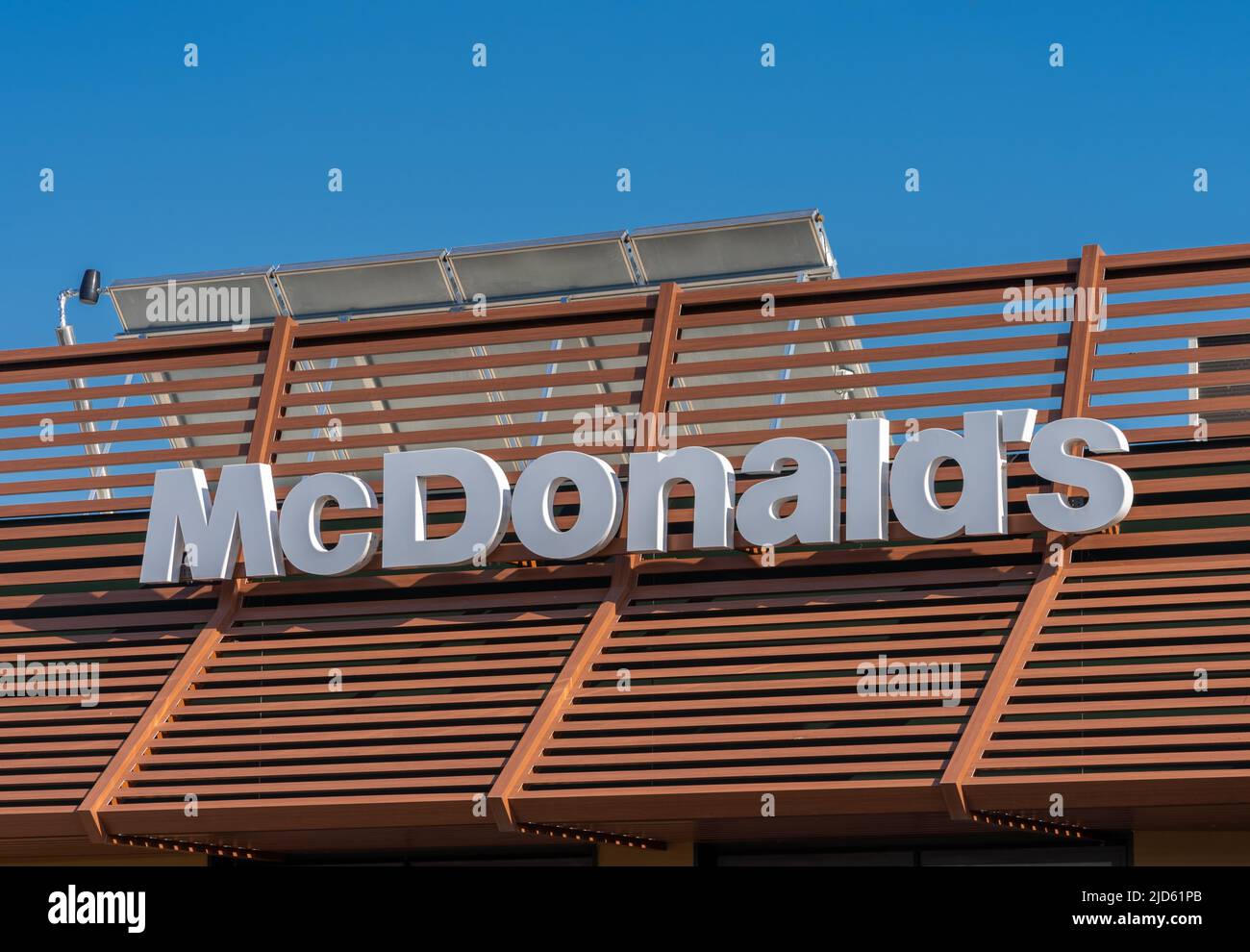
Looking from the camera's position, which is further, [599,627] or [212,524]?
[212,524]

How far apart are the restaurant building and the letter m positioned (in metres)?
0.18

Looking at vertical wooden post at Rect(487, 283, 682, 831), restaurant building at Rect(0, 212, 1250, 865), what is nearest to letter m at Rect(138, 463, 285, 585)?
restaurant building at Rect(0, 212, 1250, 865)

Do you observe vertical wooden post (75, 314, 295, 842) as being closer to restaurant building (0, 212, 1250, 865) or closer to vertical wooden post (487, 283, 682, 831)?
restaurant building (0, 212, 1250, 865)

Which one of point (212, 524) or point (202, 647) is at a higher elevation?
point (212, 524)

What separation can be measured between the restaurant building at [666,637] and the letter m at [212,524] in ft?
0.59

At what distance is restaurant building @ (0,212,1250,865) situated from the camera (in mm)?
13367

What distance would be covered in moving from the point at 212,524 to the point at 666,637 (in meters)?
4.11

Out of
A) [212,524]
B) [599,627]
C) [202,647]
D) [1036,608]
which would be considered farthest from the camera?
[212,524]

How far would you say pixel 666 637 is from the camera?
14797mm

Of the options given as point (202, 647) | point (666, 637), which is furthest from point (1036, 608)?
point (202, 647)

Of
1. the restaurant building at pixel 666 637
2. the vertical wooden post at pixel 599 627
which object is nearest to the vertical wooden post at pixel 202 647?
the restaurant building at pixel 666 637

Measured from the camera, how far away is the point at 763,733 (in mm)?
13797

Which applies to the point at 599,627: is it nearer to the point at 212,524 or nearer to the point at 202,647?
the point at 202,647

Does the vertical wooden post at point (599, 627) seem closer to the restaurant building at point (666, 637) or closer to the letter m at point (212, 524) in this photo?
the restaurant building at point (666, 637)
